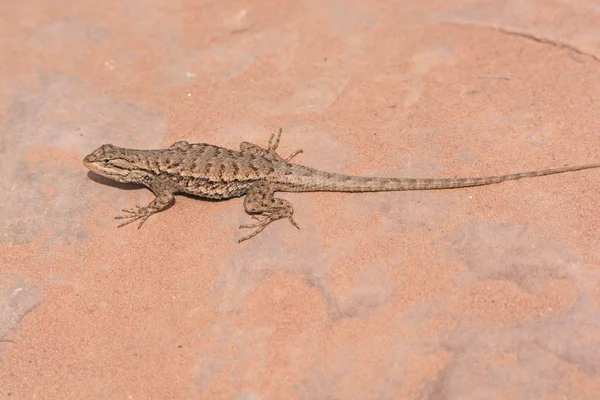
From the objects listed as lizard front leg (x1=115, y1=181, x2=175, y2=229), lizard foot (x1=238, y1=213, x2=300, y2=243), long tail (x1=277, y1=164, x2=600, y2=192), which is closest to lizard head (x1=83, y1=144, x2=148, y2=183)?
lizard front leg (x1=115, y1=181, x2=175, y2=229)

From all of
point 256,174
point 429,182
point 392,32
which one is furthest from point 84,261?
point 392,32

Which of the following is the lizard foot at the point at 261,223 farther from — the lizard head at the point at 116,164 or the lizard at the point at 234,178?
the lizard head at the point at 116,164

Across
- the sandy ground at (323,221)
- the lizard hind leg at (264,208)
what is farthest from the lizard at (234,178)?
the sandy ground at (323,221)

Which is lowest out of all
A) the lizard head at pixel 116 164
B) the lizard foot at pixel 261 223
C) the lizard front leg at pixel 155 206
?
the lizard front leg at pixel 155 206

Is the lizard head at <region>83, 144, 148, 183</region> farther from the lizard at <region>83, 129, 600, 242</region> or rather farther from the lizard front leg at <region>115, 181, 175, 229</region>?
the lizard front leg at <region>115, 181, 175, 229</region>

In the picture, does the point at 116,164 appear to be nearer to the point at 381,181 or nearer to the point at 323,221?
the point at 323,221

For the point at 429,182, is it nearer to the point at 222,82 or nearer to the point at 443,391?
the point at 443,391
